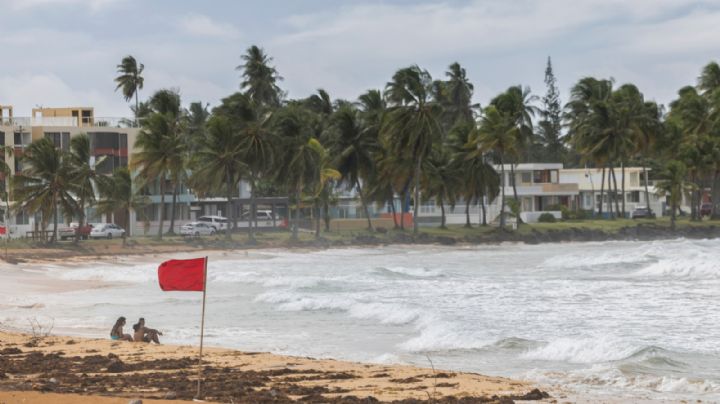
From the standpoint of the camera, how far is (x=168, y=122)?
60875mm

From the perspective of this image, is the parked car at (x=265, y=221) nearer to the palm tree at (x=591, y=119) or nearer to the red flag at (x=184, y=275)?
the palm tree at (x=591, y=119)

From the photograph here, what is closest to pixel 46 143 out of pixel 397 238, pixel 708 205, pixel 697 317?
pixel 397 238

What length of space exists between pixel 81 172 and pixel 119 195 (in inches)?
183

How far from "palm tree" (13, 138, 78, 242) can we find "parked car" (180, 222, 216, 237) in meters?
11.3

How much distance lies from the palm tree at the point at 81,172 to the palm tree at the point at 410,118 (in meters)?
19.5

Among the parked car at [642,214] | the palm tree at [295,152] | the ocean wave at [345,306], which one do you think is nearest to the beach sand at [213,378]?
the ocean wave at [345,306]

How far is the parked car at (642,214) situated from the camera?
85.7 meters

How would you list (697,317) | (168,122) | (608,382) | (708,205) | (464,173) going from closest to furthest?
(608,382) → (697,317) → (168,122) → (464,173) → (708,205)

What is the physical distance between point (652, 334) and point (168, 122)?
42827 mm

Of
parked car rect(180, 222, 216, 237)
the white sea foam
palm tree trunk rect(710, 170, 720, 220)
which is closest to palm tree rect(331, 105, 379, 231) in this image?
parked car rect(180, 222, 216, 237)

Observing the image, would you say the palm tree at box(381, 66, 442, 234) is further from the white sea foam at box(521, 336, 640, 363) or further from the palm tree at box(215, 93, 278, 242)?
the white sea foam at box(521, 336, 640, 363)

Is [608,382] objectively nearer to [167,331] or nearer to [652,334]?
[652,334]

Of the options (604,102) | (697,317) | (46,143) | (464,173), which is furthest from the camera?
(604,102)

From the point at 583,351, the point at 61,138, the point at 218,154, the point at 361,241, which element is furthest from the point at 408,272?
the point at 61,138
